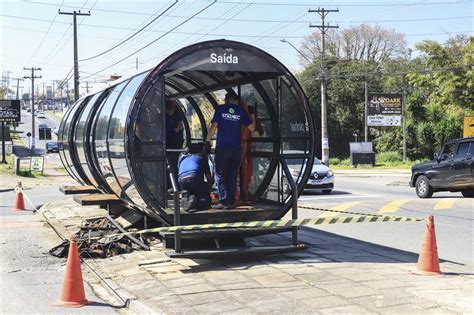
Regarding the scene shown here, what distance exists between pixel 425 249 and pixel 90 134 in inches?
296

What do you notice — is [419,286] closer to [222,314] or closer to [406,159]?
[222,314]

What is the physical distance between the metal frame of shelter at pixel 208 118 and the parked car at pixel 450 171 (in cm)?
942

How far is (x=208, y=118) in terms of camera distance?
1293 centimetres

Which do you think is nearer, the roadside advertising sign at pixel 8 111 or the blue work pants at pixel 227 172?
the blue work pants at pixel 227 172

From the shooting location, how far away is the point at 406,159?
47.9 meters

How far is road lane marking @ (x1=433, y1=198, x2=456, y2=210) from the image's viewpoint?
16.3 metres

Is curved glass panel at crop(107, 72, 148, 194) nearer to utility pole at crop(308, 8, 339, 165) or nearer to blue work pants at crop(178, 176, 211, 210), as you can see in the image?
blue work pants at crop(178, 176, 211, 210)

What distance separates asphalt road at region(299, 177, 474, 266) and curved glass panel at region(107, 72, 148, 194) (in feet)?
15.4

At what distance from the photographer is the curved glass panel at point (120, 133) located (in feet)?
29.3

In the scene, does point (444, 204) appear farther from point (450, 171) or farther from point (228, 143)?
point (228, 143)

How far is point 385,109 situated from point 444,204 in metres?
34.4

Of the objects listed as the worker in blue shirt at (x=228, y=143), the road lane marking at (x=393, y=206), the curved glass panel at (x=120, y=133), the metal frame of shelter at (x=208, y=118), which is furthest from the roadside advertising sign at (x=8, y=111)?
the worker in blue shirt at (x=228, y=143)

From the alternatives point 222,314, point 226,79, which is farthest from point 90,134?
point 222,314

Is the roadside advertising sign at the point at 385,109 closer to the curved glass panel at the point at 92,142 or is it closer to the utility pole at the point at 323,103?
the utility pole at the point at 323,103
